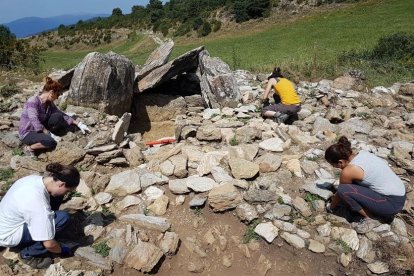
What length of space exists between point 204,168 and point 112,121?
374 cm

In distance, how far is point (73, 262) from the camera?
566 cm

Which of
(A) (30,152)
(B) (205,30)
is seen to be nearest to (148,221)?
(A) (30,152)

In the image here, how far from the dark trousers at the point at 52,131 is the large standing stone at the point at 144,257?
3.65m

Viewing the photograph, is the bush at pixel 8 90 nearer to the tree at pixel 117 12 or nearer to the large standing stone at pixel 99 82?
the large standing stone at pixel 99 82

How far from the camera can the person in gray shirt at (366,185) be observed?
5.90 metres

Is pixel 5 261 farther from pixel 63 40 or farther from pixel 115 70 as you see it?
pixel 63 40

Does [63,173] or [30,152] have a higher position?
[63,173]

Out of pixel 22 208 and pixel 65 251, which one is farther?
pixel 65 251

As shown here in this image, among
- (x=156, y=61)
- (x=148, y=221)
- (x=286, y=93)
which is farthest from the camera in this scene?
(x=156, y=61)

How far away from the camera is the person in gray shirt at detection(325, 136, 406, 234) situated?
19.4ft

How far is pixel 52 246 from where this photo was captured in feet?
17.0

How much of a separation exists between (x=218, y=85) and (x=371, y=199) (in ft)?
22.6

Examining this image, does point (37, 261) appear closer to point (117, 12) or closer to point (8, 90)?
point (8, 90)

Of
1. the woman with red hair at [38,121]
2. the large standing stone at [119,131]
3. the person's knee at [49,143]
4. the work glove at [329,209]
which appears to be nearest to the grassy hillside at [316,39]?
the large standing stone at [119,131]
